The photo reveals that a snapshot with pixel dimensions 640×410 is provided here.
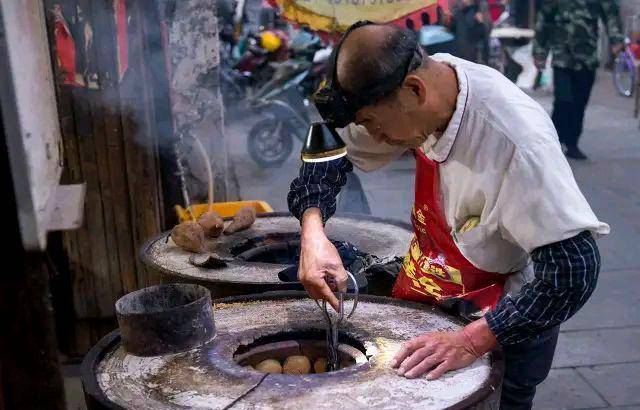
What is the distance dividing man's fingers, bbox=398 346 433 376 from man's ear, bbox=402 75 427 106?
0.76 metres

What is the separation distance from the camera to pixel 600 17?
9.09 metres

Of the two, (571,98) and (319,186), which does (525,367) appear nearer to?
(319,186)

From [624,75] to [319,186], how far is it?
14059 millimetres

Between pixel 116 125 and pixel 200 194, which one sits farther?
pixel 200 194

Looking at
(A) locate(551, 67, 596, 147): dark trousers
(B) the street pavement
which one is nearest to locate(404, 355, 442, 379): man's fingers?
(B) the street pavement

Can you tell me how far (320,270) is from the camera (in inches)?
99.0

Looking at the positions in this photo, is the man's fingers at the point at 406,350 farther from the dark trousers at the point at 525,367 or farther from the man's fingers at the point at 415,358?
the dark trousers at the point at 525,367

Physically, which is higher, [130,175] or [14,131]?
[14,131]

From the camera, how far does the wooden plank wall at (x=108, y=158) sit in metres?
4.32

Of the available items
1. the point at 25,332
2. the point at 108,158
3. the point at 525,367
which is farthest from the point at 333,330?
the point at 108,158

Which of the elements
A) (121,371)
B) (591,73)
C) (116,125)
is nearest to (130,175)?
(116,125)

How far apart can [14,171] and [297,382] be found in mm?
1440

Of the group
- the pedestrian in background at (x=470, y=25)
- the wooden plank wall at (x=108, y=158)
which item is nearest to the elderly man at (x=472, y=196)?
the wooden plank wall at (x=108, y=158)

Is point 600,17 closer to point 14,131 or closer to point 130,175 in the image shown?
point 130,175
